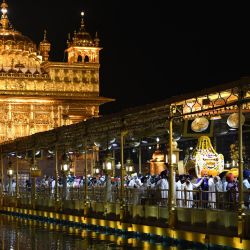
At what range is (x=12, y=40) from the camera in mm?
64562

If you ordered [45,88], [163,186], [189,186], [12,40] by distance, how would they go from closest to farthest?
1. [189,186]
2. [163,186]
3. [45,88]
4. [12,40]

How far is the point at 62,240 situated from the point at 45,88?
41409 mm

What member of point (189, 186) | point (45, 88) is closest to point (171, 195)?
point (189, 186)

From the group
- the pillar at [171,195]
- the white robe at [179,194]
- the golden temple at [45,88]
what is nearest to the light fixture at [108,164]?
the white robe at [179,194]

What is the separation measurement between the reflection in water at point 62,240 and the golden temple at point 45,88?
34446 millimetres

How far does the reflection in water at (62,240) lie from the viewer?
1959 centimetres

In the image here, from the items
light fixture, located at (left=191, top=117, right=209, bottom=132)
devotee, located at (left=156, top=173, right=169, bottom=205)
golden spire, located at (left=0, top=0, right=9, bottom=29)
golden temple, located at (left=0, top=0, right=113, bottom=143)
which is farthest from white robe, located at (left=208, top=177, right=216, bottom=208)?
golden spire, located at (left=0, top=0, right=9, bottom=29)

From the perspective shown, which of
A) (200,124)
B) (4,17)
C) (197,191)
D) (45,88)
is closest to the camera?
(197,191)

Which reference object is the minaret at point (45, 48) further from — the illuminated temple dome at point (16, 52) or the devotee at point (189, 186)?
the devotee at point (189, 186)

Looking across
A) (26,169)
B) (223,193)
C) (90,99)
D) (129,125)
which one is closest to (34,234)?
(129,125)

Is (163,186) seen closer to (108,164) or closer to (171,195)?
(171,195)

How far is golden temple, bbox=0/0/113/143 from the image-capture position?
6159 centimetres

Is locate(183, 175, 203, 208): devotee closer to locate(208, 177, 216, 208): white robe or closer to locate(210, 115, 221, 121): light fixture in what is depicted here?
locate(208, 177, 216, 208): white robe

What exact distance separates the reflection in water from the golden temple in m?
34.4
